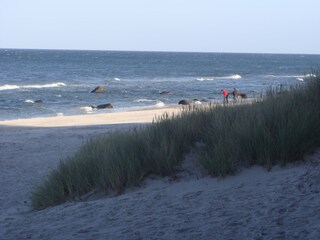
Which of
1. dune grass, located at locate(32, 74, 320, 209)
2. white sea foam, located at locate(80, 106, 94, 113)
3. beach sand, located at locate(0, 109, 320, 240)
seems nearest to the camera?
beach sand, located at locate(0, 109, 320, 240)

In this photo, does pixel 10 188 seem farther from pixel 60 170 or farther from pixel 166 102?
pixel 166 102

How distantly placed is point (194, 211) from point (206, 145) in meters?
1.85

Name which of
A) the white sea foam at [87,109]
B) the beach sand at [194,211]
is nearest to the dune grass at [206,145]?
the beach sand at [194,211]

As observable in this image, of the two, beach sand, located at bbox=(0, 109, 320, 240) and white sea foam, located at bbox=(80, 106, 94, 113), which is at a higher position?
beach sand, located at bbox=(0, 109, 320, 240)

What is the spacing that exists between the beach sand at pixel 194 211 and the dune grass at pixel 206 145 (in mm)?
173

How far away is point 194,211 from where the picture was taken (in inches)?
274

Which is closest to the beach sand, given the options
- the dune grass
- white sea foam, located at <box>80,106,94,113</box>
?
the dune grass

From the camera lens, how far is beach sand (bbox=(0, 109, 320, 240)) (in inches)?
245

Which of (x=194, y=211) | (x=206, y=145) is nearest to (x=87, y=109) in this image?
(x=206, y=145)

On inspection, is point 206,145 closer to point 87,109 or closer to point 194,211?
point 194,211

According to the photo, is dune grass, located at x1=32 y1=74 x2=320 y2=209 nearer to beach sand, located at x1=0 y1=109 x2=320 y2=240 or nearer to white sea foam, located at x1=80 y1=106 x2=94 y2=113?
beach sand, located at x1=0 y1=109 x2=320 y2=240

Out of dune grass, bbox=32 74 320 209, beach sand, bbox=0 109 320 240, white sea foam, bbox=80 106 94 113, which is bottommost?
white sea foam, bbox=80 106 94 113

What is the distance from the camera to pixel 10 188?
11492mm

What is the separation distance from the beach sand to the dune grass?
17 cm
